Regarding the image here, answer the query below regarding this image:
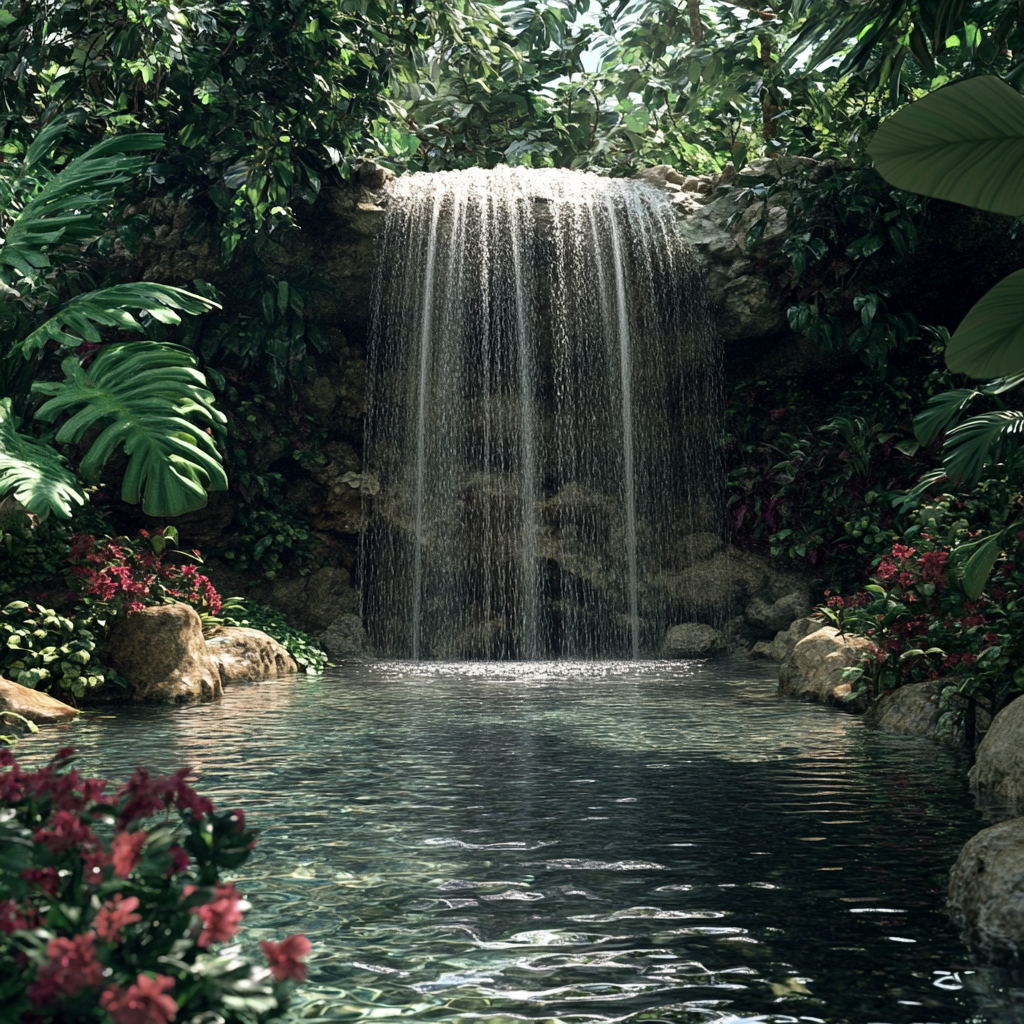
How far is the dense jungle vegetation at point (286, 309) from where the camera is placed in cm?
857

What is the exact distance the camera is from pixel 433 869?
445 cm

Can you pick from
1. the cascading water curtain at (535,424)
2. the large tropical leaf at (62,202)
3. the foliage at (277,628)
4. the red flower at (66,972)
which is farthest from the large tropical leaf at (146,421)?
the cascading water curtain at (535,424)

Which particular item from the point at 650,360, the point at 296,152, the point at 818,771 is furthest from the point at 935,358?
the point at 818,771

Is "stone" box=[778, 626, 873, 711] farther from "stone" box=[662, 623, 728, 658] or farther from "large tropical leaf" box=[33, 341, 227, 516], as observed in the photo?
"large tropical leaf" box=[33, 341, 227, 516]

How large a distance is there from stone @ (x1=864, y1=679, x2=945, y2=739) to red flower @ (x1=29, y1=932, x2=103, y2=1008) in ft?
21.8

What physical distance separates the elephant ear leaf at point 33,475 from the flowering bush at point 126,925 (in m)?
5.57

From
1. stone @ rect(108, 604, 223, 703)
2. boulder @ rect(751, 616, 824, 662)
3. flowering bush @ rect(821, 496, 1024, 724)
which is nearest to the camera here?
flowering bush @ rect(821, 496, 1024, 724)

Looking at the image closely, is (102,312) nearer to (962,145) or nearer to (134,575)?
(134,575)

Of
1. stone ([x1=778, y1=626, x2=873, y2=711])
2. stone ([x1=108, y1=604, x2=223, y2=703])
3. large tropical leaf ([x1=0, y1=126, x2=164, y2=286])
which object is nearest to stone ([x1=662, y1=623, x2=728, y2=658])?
stone ([x1=778, y1=626, x2=873, y2=711])

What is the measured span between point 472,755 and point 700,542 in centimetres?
978

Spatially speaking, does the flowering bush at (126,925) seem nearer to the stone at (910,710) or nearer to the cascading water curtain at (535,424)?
the stone at (910,710)

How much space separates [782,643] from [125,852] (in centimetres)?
1241

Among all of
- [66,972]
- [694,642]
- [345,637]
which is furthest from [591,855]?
[345,637]

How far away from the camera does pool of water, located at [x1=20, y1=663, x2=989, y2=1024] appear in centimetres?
325
